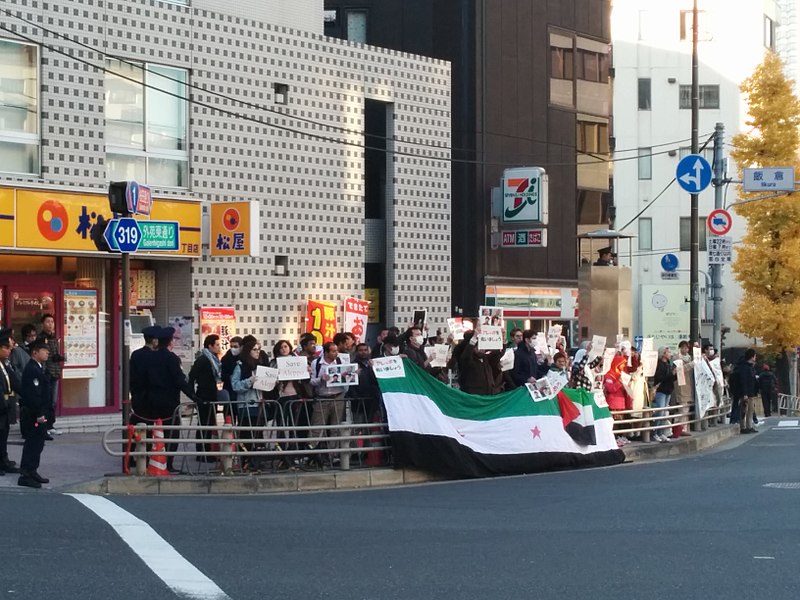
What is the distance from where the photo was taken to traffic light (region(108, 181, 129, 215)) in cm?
1655

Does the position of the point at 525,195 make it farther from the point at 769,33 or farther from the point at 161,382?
the point at 769,33

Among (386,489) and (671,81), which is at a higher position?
(671,81)

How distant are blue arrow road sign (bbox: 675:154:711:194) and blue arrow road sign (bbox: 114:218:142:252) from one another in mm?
16816

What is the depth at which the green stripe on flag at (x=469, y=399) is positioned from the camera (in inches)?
736

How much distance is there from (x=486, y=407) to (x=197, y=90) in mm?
8852

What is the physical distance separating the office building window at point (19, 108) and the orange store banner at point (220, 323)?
420 cm

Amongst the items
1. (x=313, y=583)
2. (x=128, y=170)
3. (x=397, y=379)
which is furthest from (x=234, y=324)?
(x=313, y=583)

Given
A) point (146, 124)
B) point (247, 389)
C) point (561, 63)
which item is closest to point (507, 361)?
point (247, 389)

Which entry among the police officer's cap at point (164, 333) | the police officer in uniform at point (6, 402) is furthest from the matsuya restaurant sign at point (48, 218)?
the police officer in uniform at point (6, 402)

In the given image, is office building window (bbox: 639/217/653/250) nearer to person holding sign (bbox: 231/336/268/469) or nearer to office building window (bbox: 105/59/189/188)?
office building window (bbox: 105/59/189/188)

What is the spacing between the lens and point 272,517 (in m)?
13.5

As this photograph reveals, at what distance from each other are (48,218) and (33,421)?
20.6 ft

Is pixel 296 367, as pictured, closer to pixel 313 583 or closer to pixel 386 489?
pixel 386 489

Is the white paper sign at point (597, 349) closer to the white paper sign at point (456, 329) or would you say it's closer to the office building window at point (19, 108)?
the white paper sign at point (456, 329)
